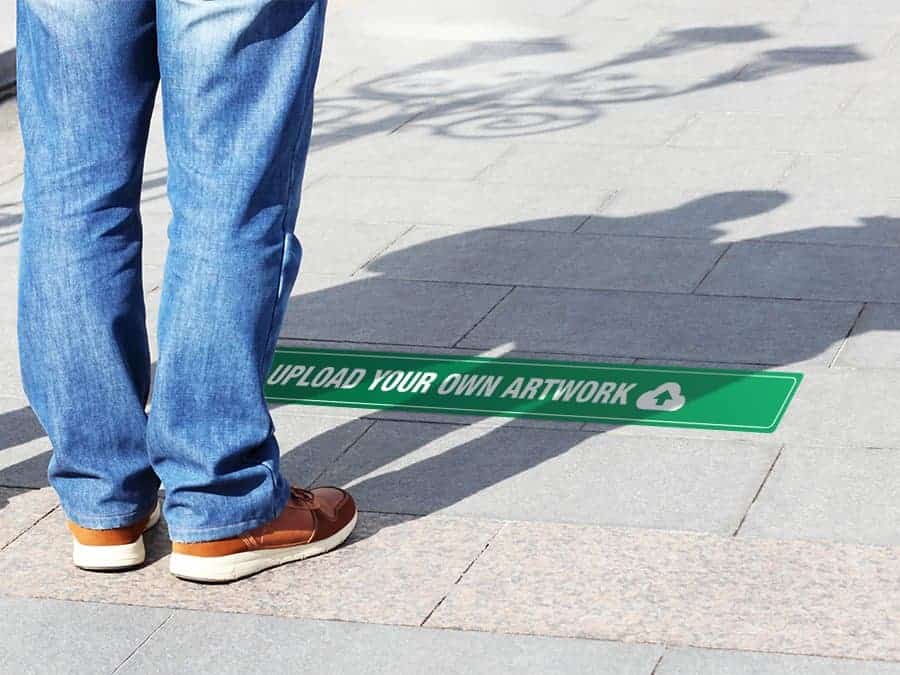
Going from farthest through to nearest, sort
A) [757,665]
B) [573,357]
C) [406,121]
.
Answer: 1. [406,121]
2. [573,357]
3. [757,665]

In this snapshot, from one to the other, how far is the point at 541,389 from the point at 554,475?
59cm

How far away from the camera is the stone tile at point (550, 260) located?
219 inches

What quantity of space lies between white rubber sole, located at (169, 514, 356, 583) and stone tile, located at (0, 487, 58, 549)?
1.48 ft

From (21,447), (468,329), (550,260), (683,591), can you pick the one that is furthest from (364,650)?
(550,260)

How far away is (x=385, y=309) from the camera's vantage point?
5.35 metres

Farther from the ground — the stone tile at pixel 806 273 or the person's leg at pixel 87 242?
the person's leg at pixel 87 242

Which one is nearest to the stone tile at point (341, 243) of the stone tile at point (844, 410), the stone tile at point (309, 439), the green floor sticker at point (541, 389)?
the green floor sticker at point (541, 389)

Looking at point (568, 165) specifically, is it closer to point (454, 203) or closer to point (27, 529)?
point (454, 203)

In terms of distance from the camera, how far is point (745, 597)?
340cm

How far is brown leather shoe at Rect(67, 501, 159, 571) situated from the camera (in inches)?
143

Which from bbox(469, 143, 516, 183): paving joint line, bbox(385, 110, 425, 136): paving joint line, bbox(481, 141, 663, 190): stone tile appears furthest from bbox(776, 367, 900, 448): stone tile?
bbox(385, 110, 425, 136): paving joint line

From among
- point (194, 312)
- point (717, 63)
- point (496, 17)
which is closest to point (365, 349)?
point (194, 312)

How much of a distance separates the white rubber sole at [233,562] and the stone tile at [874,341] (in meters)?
1.78

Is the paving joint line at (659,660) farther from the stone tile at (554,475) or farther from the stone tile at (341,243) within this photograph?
the stone tile at (341,243)
